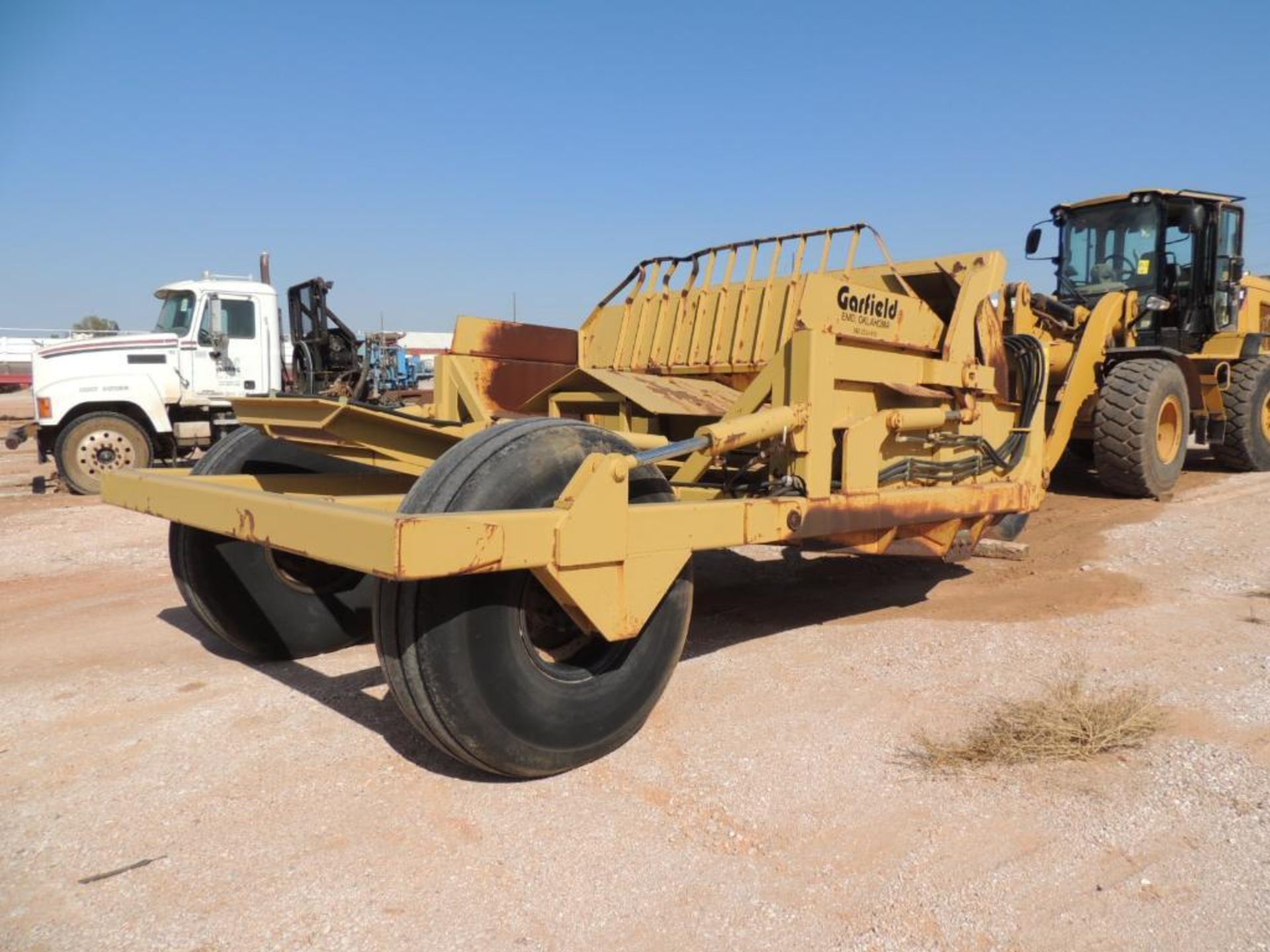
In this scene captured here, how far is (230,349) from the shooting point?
12.0 m

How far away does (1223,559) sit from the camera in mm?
6012

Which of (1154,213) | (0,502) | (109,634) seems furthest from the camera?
(0,502)

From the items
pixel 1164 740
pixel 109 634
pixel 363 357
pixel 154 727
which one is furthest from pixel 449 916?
pixel 363 357

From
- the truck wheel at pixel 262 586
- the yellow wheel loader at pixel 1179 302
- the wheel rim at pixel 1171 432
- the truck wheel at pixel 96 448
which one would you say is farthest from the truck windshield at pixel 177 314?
the wheel rim at pixel 1171 432

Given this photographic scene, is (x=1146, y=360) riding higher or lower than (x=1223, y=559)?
higher

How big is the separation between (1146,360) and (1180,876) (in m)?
6.47

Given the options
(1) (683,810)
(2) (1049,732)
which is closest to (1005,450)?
(2) (1049,732)

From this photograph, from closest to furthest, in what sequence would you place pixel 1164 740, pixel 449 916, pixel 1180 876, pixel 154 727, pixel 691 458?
1. pixel 449 916
2. pixel 1180 876
3. pixel 1164 740
4. pixel 154 727
5. pixel 691 458

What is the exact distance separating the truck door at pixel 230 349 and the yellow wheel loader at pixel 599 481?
7.61m

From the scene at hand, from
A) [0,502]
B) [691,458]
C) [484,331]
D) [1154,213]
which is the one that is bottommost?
[0,502]

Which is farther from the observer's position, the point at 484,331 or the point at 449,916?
the point at 484,331

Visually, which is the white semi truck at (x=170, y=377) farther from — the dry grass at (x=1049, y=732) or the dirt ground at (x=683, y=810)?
the dry grass at (x=1049, y=732)

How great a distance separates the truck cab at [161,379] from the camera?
10.8 m

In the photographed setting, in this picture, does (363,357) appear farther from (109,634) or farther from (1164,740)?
(1164,740)
